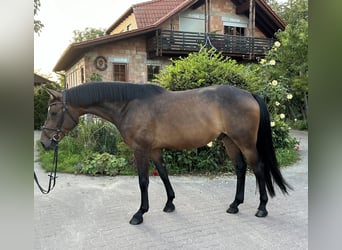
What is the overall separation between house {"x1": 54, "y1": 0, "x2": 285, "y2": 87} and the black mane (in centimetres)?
88

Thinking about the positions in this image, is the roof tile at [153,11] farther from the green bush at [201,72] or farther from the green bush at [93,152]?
the green bush at [93,152]

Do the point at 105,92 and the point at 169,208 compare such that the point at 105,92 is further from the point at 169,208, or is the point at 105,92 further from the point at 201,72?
the point at 201,72

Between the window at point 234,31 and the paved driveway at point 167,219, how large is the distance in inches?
76.8

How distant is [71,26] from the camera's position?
3000mm

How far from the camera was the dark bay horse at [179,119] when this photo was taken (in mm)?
2455

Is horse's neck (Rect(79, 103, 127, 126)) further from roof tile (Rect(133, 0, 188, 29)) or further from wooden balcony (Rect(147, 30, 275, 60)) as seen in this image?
roof tile (Rect(133, 0, 188, 29))

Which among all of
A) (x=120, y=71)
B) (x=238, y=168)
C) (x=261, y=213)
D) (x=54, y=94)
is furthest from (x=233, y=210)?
(x=120, y=71)

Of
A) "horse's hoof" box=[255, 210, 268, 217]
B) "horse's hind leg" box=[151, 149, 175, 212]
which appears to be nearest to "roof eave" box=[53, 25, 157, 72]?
"horse's hind leg" box=[151, 149, 175, 212]

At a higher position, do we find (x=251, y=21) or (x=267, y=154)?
(x=251, y=21)

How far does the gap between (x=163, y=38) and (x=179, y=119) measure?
4.46 ft

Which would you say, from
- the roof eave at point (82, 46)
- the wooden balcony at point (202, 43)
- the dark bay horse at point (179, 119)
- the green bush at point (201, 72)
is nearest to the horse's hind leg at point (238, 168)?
the dark bay horse at point (179, 119)

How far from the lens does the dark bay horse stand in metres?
2.46

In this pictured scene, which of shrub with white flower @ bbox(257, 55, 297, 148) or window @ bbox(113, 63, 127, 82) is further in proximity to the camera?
shrub with white flower @ bbox(257, 55, 297, 148)

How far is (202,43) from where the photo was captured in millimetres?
3605
